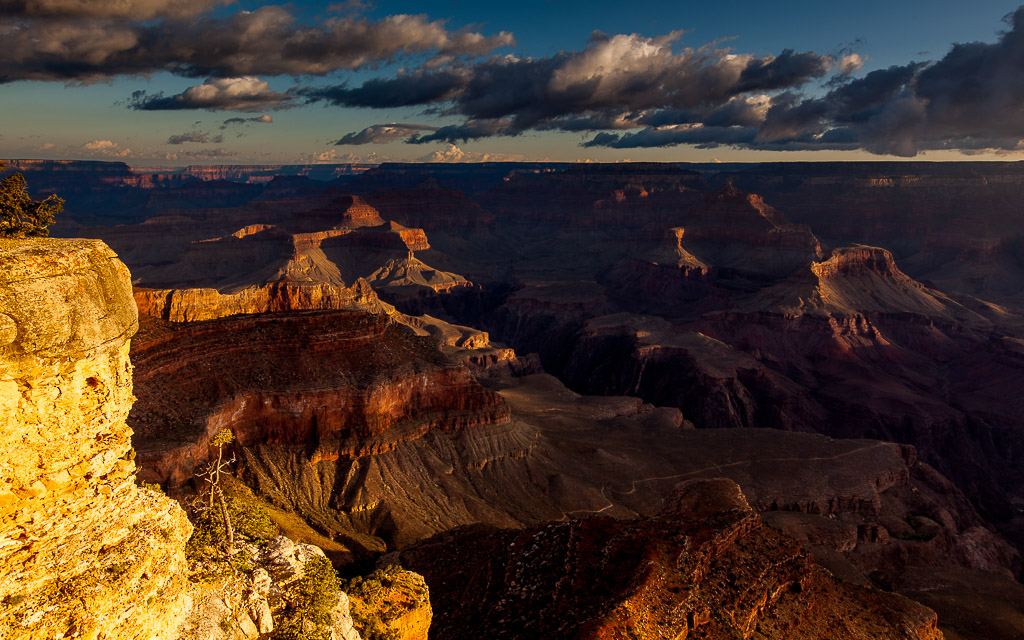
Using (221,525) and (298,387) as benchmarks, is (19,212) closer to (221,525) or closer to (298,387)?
(221,525)

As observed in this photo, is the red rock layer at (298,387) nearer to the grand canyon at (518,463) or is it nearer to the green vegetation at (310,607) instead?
the grand canyon at (518,463)

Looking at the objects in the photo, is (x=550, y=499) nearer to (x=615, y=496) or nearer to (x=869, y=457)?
(x=615, y=496)

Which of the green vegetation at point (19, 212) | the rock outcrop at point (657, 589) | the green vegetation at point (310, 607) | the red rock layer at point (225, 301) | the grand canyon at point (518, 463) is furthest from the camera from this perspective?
the red rock layer at point (225, 301)

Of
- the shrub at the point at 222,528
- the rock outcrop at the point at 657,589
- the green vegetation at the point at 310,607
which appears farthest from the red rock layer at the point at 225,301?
the green vegetation at the point at 310,607

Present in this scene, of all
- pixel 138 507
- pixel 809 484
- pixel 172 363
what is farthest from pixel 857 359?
pixel 138 507

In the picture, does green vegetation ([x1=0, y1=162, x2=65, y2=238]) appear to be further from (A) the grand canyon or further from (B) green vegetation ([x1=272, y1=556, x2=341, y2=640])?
(B) green vegetation ([x1=272, y1=556, x2=341, y2=640])
